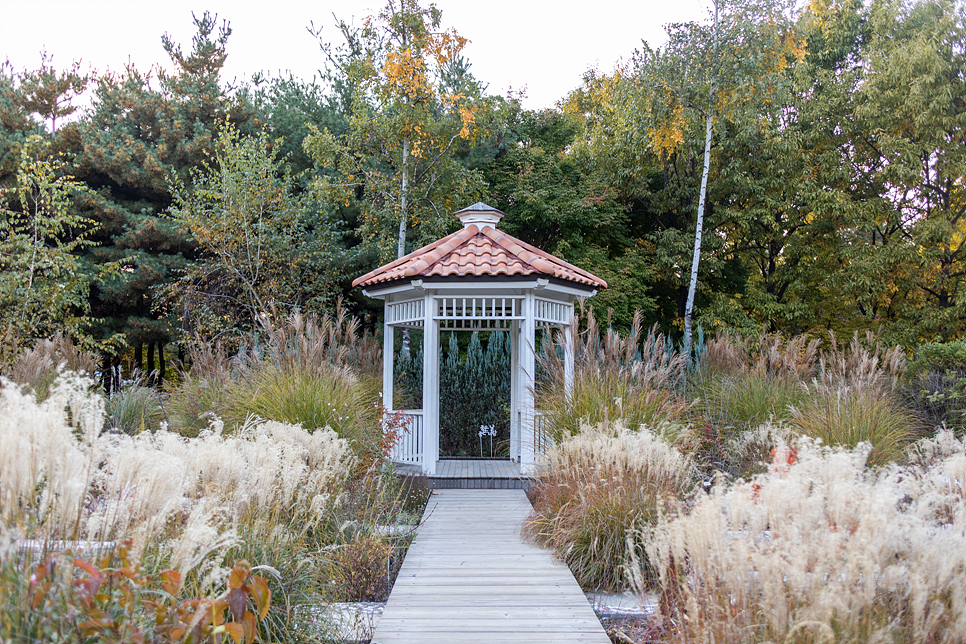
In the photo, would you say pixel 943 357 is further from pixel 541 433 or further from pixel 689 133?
pixel 689 133

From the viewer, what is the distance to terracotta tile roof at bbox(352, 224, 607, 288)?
292 inches

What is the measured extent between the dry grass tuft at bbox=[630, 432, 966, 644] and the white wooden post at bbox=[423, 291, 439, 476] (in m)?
5.22

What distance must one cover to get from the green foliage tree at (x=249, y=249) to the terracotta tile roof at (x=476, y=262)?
4.97m

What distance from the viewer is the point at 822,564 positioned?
2125 mm

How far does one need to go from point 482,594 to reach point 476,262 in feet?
14.6

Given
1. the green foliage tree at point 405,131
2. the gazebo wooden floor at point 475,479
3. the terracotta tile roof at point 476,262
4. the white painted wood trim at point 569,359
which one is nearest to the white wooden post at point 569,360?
the white painted wood trim at point 569,359

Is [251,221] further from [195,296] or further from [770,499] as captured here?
[770,499]

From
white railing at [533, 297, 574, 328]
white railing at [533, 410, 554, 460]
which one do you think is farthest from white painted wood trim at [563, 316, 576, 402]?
white railing at [533, 410, 554, 460]

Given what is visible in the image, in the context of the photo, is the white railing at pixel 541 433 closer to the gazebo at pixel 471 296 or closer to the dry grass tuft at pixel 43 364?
the gazebo at pixel 471 296

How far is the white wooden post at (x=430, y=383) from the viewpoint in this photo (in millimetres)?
7621

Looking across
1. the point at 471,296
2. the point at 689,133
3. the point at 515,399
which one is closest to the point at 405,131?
the point at 471,296

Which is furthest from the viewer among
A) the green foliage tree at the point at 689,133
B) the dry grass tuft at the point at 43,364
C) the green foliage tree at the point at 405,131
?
the green foliage tree at the point at 689,133

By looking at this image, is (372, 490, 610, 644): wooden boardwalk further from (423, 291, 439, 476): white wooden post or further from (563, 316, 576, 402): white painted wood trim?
(423, 291, 439, 476): white wooden post

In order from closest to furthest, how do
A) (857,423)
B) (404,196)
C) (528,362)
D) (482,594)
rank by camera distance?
(482,594), (857,423), (528,362), (404,196)
